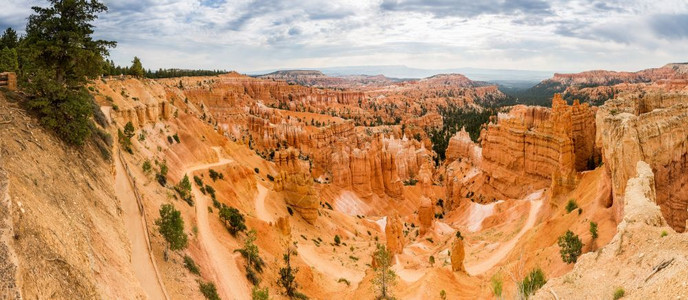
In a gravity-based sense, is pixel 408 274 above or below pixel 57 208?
below

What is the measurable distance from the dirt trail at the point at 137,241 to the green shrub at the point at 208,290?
2.70 metres

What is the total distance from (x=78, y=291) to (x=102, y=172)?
9539 mm

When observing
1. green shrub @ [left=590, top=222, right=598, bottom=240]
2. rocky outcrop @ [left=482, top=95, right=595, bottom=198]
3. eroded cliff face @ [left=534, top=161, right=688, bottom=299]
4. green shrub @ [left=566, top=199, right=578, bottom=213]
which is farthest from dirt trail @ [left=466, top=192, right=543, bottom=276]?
eroded cliff face @ [left=534, top=161, right=688, bottom=299]

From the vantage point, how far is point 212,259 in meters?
23.6

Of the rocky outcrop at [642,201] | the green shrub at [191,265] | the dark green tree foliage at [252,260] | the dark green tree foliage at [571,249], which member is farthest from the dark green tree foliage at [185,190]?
the rocky outcrop at [642,201]

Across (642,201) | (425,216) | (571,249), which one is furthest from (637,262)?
(425,216)

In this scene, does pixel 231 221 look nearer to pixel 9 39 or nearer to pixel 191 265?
pixel 191 265

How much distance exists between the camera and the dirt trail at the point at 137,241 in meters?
16.5

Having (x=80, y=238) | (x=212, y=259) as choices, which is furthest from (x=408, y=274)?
(x=80, y=238)

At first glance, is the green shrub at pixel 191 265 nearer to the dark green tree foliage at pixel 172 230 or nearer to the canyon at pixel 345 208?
the canyon at pixel 345 208

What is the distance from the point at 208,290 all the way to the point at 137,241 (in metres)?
3.94

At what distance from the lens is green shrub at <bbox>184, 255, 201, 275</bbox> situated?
803 inches

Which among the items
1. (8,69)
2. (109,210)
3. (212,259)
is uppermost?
(8,69)

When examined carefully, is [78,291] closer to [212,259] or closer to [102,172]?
[102,172]
